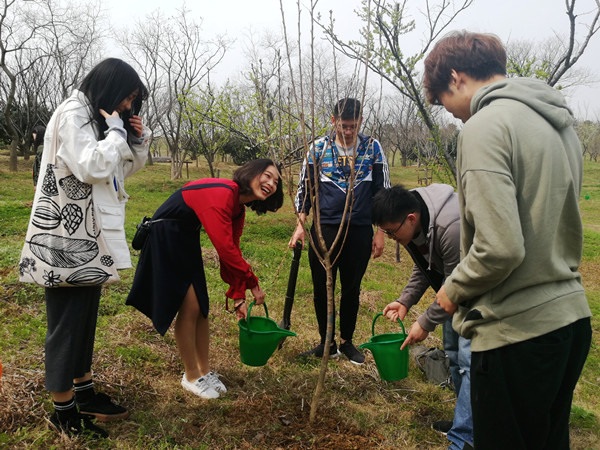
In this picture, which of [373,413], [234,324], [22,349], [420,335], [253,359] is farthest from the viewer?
[234,324]

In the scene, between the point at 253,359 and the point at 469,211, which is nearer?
the point at 469,211

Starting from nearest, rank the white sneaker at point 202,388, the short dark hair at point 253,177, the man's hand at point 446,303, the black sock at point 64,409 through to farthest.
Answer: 1. the man's hand at point 446,303
2. the black sock at point 64,409
3. the short dark hair at point 253,177
4. the white sneaker at point 202,388

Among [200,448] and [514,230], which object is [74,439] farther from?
[514,230]

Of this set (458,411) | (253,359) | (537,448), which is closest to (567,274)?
(537,448)

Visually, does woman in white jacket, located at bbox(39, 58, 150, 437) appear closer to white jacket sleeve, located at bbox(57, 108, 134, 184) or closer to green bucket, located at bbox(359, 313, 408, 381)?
white jacket sleeve, located at bbox(57, 108, 134, 184)

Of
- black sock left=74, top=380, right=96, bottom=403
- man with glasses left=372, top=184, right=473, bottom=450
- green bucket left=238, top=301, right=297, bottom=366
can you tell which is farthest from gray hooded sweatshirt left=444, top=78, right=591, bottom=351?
black sock left=74, top=380, right=96, bottom=403

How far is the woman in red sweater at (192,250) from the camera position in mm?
2361

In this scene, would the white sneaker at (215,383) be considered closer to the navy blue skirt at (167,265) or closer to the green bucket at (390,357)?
the navy blue skirt at (167,265)

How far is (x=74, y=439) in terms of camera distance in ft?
6.68

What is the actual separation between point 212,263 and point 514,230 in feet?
15.9

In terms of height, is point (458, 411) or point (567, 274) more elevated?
point (567, 274)

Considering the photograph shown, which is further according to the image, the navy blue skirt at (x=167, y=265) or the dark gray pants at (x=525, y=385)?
the navy blue skirt at (x=167, y=265)

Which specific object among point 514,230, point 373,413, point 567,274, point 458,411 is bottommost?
point 373,413

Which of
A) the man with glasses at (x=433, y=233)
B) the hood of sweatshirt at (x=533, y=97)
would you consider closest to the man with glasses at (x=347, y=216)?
the man with glasses at (x=433, y=233)
